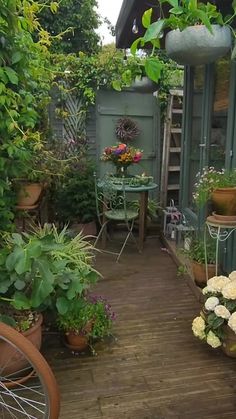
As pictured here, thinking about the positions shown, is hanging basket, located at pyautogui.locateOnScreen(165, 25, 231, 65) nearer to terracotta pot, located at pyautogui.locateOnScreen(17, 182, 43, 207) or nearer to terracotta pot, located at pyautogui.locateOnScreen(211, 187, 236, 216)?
terracotta pot, located at pyautogui.locateOnScreen(211, 187, 236, 216)

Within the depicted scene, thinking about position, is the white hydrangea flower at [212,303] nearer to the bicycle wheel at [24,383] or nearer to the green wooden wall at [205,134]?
the green wooden wall at [205,134]

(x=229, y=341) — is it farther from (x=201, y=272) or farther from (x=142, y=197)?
(x=142, y=197)

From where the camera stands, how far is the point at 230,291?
6.66 ft

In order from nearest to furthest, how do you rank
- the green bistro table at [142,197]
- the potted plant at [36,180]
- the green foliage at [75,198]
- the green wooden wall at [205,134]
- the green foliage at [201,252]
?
the green wooden wall at [205,134] < the green foliage at [201,252] < the potted plant at [36,180] < the green bistro table at [142,197] < the green foliage at [75,198]

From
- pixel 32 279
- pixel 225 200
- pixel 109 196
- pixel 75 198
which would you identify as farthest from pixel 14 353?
pixel 75 198

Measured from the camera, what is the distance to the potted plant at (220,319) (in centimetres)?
204

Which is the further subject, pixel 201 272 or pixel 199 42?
pixel 201 272

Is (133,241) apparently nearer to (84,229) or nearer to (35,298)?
(84,229)

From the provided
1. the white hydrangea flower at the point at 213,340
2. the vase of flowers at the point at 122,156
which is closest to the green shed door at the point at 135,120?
the vase of flowers at the point at 122,156

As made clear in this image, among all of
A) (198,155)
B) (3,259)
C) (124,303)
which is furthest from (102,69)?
(3,259)

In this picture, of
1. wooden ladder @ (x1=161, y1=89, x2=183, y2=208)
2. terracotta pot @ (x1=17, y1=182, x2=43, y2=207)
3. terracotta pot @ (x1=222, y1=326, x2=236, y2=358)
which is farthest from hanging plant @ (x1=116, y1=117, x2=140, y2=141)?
terracotta pot @ (x1=222, y1=326, x2=236, y2=358)

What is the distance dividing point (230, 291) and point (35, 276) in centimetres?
108

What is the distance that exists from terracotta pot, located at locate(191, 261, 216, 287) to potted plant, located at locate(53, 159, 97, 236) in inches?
65.2

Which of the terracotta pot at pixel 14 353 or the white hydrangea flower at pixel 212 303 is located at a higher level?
the white hydrangea flower at pixel 212 303
